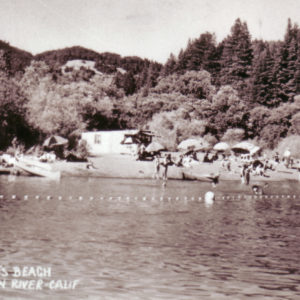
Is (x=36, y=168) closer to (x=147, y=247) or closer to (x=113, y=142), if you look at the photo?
(x=147, y=247)

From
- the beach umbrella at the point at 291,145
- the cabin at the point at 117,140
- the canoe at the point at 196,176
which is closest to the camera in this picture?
the canoe at the point at 196,176

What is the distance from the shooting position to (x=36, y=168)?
137 ft

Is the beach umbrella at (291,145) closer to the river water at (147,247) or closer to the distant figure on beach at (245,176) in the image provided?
the distant figure on beach at (245,176)

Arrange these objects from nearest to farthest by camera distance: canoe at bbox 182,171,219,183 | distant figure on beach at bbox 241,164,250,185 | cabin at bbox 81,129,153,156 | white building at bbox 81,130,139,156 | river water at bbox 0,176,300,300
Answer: river water at bbox 0,176,300,300 < distant figure on beach at bbox 241,164,250,185 < canoe at bbox 182,171,219,183 < cabin at bbox 81,129,153,156 < white building at bbox 81,130,139,156

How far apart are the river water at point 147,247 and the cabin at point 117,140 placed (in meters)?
39.5

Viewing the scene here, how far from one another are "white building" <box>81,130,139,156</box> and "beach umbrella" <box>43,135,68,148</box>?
15.2m

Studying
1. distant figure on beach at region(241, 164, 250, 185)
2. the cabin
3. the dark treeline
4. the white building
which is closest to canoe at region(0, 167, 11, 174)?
the dark treeline

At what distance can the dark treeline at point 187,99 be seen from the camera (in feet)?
192

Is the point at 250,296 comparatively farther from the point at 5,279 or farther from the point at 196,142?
the point at 196,142

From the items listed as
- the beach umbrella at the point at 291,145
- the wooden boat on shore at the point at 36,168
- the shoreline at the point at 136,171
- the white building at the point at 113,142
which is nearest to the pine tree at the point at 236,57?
the beach umbrella at the point at 291,145

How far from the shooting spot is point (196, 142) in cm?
6200

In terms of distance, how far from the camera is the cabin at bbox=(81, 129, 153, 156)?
226 feet

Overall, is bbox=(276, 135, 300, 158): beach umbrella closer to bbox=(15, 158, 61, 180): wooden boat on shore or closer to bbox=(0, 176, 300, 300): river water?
bbox=(15, 158, 61, 180): wooden boat on shore

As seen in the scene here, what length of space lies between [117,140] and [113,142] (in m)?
0.67
